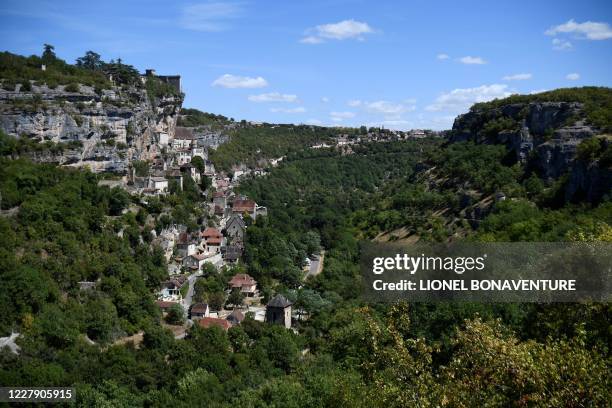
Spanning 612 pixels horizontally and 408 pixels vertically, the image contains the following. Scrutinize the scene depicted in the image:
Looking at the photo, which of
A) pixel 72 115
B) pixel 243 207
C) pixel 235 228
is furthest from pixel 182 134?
pixel 72 115

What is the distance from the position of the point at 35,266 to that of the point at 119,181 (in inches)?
501

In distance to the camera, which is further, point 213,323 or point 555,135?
point 555,135

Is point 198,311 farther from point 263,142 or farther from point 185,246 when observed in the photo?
point 263,142

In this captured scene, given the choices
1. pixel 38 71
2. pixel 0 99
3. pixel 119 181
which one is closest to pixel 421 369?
pixel 119 181

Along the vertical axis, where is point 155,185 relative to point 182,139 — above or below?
below

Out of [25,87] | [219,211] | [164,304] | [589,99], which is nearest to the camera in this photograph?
[164,304]

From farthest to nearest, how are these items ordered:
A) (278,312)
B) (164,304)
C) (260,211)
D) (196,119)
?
(196,119), (260,211), (164,304), (278,312)

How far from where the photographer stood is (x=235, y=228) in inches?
1873

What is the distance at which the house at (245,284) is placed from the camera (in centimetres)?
3822

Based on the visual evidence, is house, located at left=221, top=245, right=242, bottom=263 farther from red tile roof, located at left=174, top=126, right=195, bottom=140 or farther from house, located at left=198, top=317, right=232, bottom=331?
red tile roof, located at left=174, top=126, right=195, bottom=140

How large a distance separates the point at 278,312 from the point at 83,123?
19576mm

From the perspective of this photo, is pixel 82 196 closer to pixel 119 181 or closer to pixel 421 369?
pixel 119 181

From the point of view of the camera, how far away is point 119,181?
4038 centimetres

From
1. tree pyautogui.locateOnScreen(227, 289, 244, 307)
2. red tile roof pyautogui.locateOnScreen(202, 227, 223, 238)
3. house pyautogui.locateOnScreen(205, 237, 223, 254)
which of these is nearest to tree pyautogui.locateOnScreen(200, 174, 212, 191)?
red tile roof pyautogui.locateOnScreen(202, 227, 223, 238)
